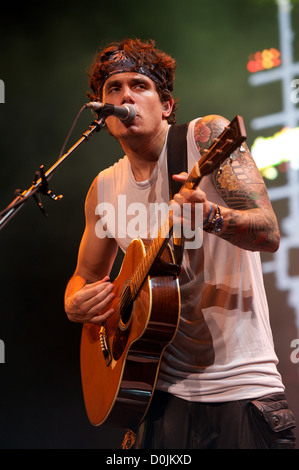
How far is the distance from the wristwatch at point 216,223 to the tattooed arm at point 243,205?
0.05 ft

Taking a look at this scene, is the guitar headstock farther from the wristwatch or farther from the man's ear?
the man's ear

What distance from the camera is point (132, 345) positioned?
190cm

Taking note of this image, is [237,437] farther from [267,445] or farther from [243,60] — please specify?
[243,60]

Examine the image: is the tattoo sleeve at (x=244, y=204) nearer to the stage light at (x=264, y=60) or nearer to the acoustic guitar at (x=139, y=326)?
the acoustic guitar at (x=139, y=326)

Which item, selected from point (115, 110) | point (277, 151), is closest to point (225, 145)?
point (115, 110)

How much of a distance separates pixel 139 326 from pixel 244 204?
2.03 feet

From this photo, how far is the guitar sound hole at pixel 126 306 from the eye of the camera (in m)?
2.08

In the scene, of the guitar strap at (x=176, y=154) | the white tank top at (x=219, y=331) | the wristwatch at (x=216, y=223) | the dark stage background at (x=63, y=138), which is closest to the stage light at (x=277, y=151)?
the dark stage background at (x=63, y=138)

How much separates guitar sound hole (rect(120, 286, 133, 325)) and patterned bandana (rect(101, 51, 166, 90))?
3.75 ft

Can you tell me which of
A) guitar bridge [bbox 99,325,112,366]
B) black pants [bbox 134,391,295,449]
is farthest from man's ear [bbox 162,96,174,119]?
black pants [bbox 134,391,295,449]

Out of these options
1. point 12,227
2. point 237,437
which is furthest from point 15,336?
point 237,437

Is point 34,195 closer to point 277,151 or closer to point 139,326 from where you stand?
point 139,326

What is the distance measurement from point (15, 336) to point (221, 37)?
121 inches

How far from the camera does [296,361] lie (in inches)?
142
